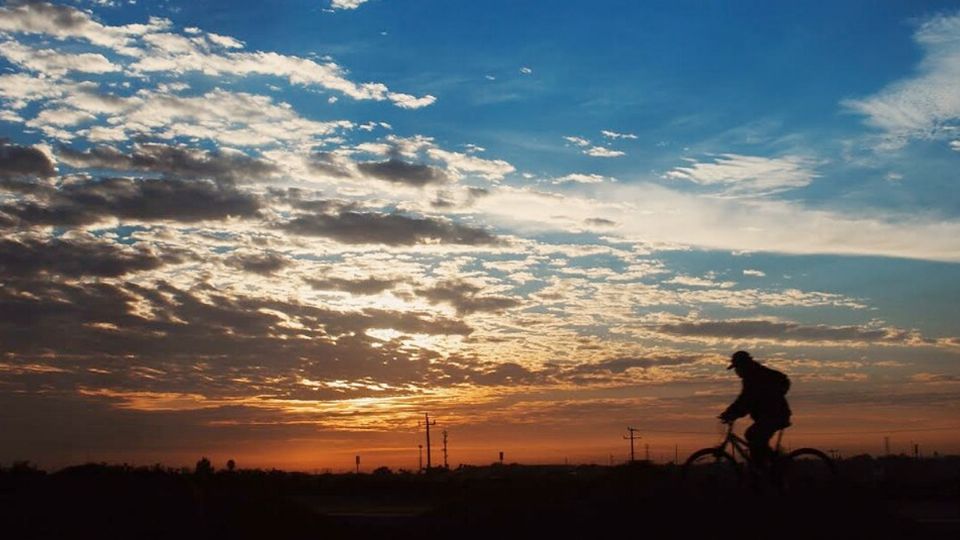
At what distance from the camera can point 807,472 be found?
1975 cm

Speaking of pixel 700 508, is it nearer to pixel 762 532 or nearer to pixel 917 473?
pixel 762 532

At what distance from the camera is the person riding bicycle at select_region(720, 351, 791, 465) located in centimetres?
1809

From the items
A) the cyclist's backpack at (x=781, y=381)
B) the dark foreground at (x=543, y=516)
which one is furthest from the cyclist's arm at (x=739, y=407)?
the dark foreground at (x=543, y=516)

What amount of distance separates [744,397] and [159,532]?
1044cm

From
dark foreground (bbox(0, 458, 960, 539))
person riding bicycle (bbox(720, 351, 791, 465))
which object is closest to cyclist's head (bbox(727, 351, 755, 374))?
person riding bicycle (bbox(720, 351, 791, 465))

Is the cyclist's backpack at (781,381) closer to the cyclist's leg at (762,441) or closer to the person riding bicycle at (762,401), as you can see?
the person riding bicycle at (762,401)

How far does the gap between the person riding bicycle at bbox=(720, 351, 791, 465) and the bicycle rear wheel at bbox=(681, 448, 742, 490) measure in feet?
1.91

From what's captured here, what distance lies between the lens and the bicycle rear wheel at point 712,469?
18.4 m

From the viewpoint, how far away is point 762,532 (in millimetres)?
14148

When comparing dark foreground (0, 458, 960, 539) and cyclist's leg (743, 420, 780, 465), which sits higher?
cyclist's leg (743, 420, 780, 465)

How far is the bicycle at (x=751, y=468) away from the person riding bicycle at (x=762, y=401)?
0.61 feet

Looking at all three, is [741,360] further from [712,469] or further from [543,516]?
[543,516]

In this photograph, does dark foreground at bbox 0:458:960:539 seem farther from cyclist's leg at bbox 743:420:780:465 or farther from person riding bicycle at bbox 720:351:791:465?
person riding bicycle at bbox 720:351:791:465

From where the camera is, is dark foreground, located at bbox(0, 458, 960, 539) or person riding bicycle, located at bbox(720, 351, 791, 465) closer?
dark foreground, located at bbox(0, 458, 960, 539)
